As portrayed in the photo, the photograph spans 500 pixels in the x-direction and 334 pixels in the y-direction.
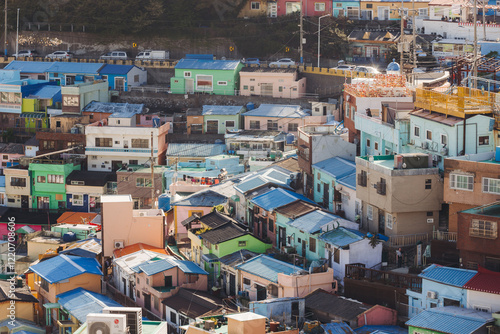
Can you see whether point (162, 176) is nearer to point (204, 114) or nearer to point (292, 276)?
point (204, 114)

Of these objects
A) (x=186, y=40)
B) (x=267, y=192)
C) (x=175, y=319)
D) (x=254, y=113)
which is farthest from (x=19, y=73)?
(x=175, y=319)

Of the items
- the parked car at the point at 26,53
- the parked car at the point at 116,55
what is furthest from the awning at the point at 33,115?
the parked car at the point at 26,53

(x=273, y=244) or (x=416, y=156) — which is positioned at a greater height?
(x=416, y=156)

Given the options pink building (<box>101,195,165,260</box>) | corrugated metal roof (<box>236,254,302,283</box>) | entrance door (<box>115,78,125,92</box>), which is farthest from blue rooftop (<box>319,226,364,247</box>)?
entrance door (<box>115,78,125,92</box>)

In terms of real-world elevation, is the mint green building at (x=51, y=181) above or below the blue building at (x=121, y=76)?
below

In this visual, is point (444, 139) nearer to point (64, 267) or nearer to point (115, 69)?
point (64, 267)

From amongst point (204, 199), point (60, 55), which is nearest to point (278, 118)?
point (204, 199)

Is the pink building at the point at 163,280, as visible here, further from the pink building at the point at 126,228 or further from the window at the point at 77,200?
the window at the point at 77,200
